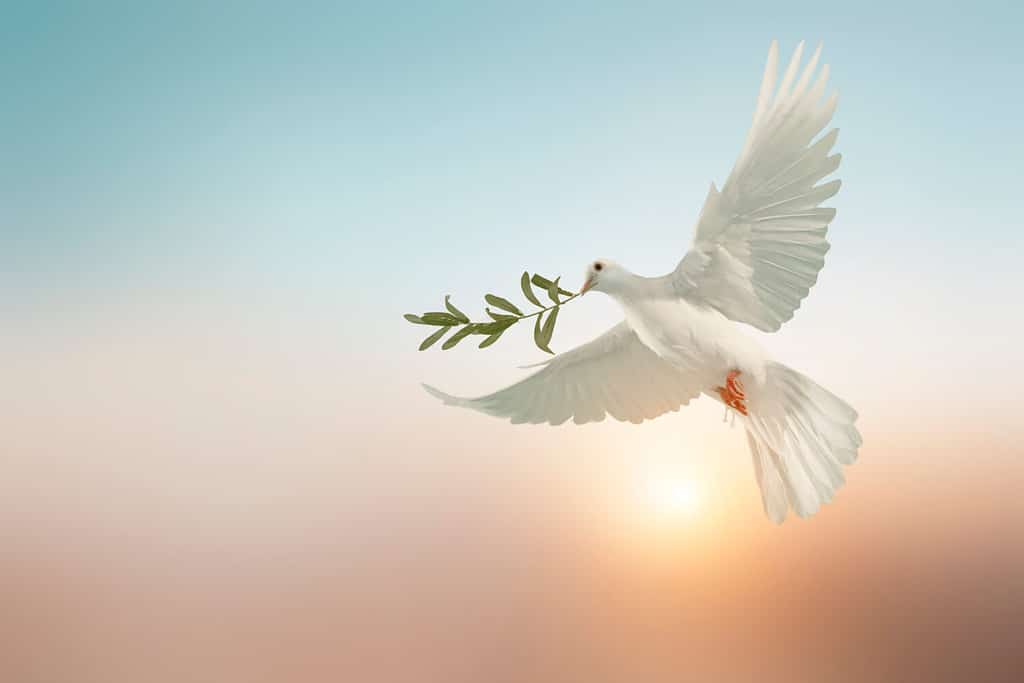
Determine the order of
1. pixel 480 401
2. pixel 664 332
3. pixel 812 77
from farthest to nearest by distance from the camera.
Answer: pixel 480 401 < pixel 664 332 < pixel 812 77

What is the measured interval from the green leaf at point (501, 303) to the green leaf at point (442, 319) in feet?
0.21

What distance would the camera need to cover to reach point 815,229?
3.21ft

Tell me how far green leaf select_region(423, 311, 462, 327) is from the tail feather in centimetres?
43

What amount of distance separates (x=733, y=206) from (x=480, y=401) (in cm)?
47

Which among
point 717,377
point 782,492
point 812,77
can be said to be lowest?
point 782,492

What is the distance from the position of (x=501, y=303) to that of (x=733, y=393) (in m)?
0.34

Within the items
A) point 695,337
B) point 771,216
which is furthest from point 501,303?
point 771,216

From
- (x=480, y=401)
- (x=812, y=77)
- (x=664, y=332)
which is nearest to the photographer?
(x=812, y=77)

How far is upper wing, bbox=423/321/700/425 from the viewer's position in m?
1.21

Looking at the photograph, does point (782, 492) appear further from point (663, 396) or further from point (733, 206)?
point (733, 206)

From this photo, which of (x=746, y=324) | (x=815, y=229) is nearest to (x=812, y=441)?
(x=746, y=324)

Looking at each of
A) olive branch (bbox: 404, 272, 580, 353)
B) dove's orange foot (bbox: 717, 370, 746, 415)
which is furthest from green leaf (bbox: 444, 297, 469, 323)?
dove's orange foot (bbox: 717, 370, 746, 415)

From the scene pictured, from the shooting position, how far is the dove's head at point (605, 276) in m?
1.04

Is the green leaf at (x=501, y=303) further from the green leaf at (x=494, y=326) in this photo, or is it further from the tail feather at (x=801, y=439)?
the tail feather at (x=801, y=439)
